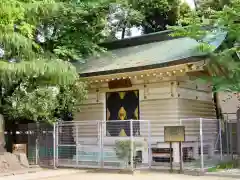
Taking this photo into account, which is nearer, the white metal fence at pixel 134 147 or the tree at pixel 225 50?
the tree at pixel 225 50

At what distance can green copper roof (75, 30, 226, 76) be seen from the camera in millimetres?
14031

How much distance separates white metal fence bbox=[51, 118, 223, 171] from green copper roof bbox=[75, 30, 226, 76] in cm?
225

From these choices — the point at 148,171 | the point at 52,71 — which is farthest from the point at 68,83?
the point at 148,171

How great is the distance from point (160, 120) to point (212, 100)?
3415mm

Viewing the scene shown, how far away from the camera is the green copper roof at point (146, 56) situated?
1403cm

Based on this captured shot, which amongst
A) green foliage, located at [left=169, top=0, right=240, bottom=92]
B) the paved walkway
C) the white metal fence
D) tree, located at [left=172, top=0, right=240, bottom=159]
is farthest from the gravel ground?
green foliage, located at [left=169, top=0, right=240, bottom=92]

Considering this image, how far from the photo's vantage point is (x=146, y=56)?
16.2 metres

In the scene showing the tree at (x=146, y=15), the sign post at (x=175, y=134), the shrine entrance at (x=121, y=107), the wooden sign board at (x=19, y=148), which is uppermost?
the tree at (x=146, y=15)

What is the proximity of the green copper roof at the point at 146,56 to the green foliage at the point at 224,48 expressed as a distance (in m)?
0.39

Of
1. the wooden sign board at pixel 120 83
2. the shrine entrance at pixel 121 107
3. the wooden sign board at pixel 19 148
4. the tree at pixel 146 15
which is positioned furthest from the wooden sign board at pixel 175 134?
the tree at pixel 146 15

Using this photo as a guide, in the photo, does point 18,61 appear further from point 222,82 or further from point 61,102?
point 222,82

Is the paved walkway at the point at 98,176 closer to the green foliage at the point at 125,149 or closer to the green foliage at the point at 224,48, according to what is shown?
the green foliage at the point at 125,149

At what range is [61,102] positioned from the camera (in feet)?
48.5

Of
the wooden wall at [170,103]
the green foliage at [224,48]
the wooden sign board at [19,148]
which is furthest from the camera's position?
the wooden wall at [170,103]
